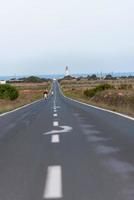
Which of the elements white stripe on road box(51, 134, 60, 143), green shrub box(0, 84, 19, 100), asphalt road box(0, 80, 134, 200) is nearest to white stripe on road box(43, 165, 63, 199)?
asphalt road box(0, 80, 134, 200)

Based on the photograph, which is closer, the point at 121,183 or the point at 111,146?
the point at 121,183

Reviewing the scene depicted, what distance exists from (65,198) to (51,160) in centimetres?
345

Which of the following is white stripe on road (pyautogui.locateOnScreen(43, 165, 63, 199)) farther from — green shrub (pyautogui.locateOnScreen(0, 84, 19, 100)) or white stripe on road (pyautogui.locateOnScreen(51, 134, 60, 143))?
green shrub (pyautogui.locateOnScreen(0, 84, 19, 100))

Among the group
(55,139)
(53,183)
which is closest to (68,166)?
(53,183)

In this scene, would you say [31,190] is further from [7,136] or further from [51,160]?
[7,136]

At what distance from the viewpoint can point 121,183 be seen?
775 cm

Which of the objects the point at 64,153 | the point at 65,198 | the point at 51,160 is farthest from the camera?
the point at 64,153

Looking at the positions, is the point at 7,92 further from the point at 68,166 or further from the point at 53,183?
the point at 53,183

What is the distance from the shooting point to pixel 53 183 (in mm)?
7906

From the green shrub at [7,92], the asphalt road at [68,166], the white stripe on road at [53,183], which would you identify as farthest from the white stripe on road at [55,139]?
the green shrub at [7,92]

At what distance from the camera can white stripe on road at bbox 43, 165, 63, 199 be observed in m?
7.06

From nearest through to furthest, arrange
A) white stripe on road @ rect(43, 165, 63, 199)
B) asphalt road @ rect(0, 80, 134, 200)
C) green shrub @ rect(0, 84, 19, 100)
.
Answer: white stripe on road @ rect(43, 165, 63, 199) → asphalt road @ rect(0, 80, 134, 200) → green shrub @ rect(0, 84, 19, 100)

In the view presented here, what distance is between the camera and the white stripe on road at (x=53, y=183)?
706cm

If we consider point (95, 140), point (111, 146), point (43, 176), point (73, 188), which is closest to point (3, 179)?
point (43, 176)
